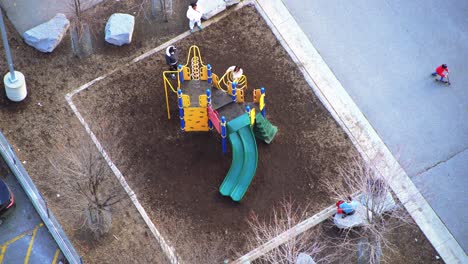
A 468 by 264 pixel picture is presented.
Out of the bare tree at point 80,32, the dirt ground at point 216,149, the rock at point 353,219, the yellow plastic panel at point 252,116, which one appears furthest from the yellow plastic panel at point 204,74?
the rock at point 353,219

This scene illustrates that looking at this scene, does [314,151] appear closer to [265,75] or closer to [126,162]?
[265,75]

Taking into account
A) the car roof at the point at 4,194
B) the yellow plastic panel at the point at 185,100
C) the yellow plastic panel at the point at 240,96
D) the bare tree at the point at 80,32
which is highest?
the bare tree at the point at 80,32

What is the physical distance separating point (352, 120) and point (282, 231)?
16.1ft

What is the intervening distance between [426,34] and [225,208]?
33.2ft

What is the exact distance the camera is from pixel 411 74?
37.5 metres

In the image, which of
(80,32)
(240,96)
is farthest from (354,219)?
(80,32)

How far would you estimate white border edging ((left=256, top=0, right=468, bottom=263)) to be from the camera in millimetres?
34312

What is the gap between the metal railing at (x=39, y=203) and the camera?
109 ft

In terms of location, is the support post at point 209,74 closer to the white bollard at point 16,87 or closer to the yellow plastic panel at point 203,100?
the yellow plastic panel at point 203,100

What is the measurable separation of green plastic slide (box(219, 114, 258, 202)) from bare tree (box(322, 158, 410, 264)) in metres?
2.53

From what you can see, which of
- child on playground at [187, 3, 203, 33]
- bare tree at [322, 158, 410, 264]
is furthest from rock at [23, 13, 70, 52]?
bare tree at [322, 158, 410, 264]

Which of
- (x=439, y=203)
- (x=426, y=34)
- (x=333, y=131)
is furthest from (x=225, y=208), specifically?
(x=426, y=34)

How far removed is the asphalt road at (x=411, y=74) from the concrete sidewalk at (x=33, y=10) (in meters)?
7.87

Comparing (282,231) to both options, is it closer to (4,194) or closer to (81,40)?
(4,194)
